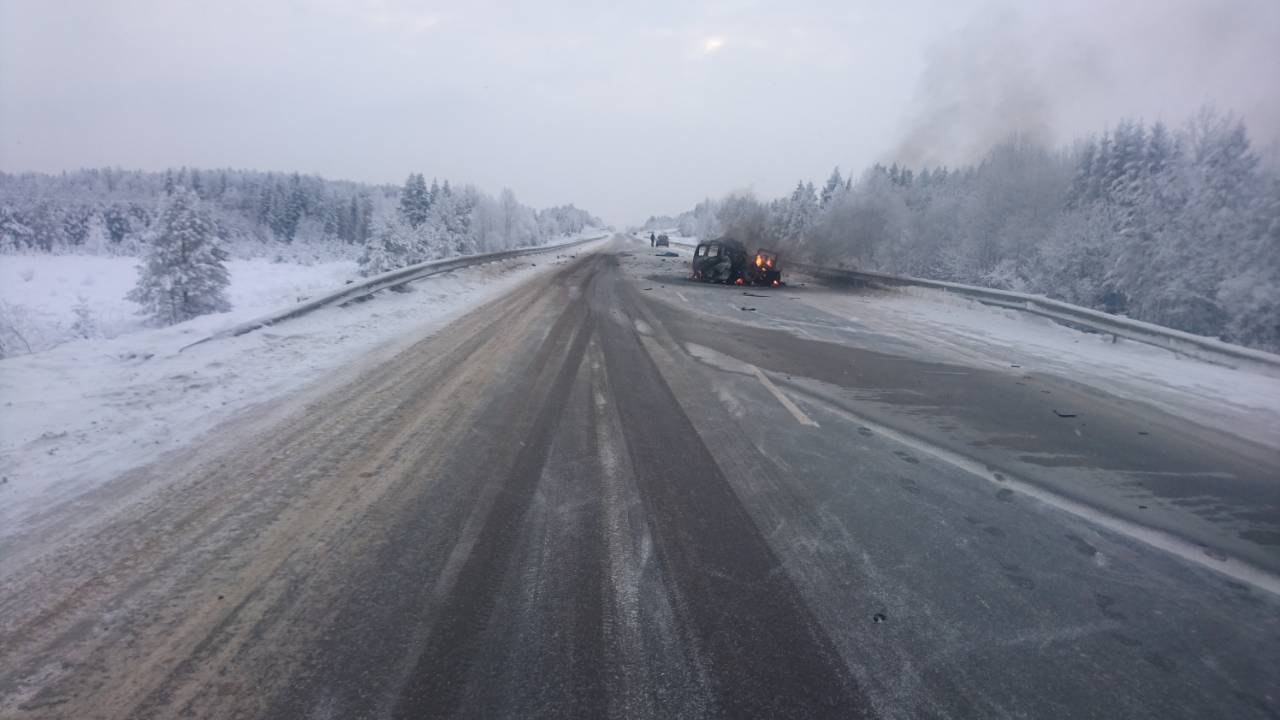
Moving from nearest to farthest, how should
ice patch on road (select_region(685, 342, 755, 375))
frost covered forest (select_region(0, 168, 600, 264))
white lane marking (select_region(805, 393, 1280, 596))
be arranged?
1. white lane marking (select_region(805, 393, 1280, 596))
2. ice patch on road (select_region(685, 342, 755, 375))
3. frost covered forest (select_region(0, 168, 600, 264))

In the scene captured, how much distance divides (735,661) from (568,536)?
132 cm

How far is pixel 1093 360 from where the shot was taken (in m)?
10.4

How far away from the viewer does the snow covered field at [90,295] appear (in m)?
16.3

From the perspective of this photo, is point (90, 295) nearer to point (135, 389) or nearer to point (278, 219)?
point (135, 389)

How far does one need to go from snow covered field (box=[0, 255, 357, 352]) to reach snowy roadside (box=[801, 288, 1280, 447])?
509 inches

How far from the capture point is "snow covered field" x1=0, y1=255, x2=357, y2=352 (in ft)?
53.5

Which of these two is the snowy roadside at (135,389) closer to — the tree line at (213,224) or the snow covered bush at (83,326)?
the tree line at (213,224)

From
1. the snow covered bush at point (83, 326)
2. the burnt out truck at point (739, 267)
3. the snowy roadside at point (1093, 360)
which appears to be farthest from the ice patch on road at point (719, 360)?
the snow covered bush at point (83, 326)

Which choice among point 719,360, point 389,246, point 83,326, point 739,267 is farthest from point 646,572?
point 389,246

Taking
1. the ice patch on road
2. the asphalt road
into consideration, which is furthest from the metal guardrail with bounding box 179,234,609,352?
the ice patch on road

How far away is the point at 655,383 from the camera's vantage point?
287 inches

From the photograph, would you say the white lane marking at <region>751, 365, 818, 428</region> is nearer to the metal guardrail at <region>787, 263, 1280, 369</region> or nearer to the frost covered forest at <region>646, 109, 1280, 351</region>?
the metal guardrail at <region>787, 263, 1280, 369</region>

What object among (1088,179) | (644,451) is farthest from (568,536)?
(1088,179)

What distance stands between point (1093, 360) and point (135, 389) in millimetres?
14278
